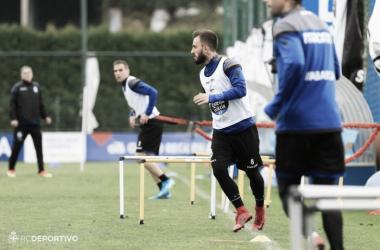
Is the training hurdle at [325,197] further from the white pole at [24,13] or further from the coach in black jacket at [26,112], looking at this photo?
the white pole at [24,13]

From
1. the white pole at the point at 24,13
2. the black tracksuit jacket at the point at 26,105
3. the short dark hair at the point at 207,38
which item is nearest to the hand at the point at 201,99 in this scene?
the short dark hair at the point at 207,38

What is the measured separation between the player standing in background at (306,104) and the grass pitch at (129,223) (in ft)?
5.34

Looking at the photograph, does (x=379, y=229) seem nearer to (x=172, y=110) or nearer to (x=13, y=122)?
(x=13, y=122)

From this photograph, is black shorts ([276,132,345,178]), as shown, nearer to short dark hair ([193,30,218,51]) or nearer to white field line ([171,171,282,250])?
white field line ([171,171,282,250])

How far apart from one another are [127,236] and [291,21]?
3.11 meters

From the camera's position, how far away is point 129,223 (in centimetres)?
907

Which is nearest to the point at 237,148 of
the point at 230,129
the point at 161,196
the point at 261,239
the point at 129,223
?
the point at 230,129

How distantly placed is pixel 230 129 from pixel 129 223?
1613 mm

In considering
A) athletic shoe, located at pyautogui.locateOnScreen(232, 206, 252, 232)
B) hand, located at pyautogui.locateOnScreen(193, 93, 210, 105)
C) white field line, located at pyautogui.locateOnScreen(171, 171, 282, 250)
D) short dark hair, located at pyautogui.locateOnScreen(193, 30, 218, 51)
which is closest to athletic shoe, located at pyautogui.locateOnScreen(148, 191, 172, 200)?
white field line, located at pyautogui.locateOnScreen(171, 171, 282, 250)

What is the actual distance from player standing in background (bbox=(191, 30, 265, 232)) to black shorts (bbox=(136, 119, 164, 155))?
4.05m

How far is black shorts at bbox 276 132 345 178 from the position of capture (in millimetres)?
5711

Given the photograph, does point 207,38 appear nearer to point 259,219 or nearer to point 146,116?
point 259,219

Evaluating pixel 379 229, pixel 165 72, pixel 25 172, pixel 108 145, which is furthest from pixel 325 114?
pixel 165 72

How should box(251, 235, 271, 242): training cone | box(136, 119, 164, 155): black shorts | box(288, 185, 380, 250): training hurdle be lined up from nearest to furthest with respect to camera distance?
1. box(288, 185, 380, 250): training hurdle
2. box(251, 235, 271, 242): training cone
3. box(136, 119, 164, 155): black shorts
